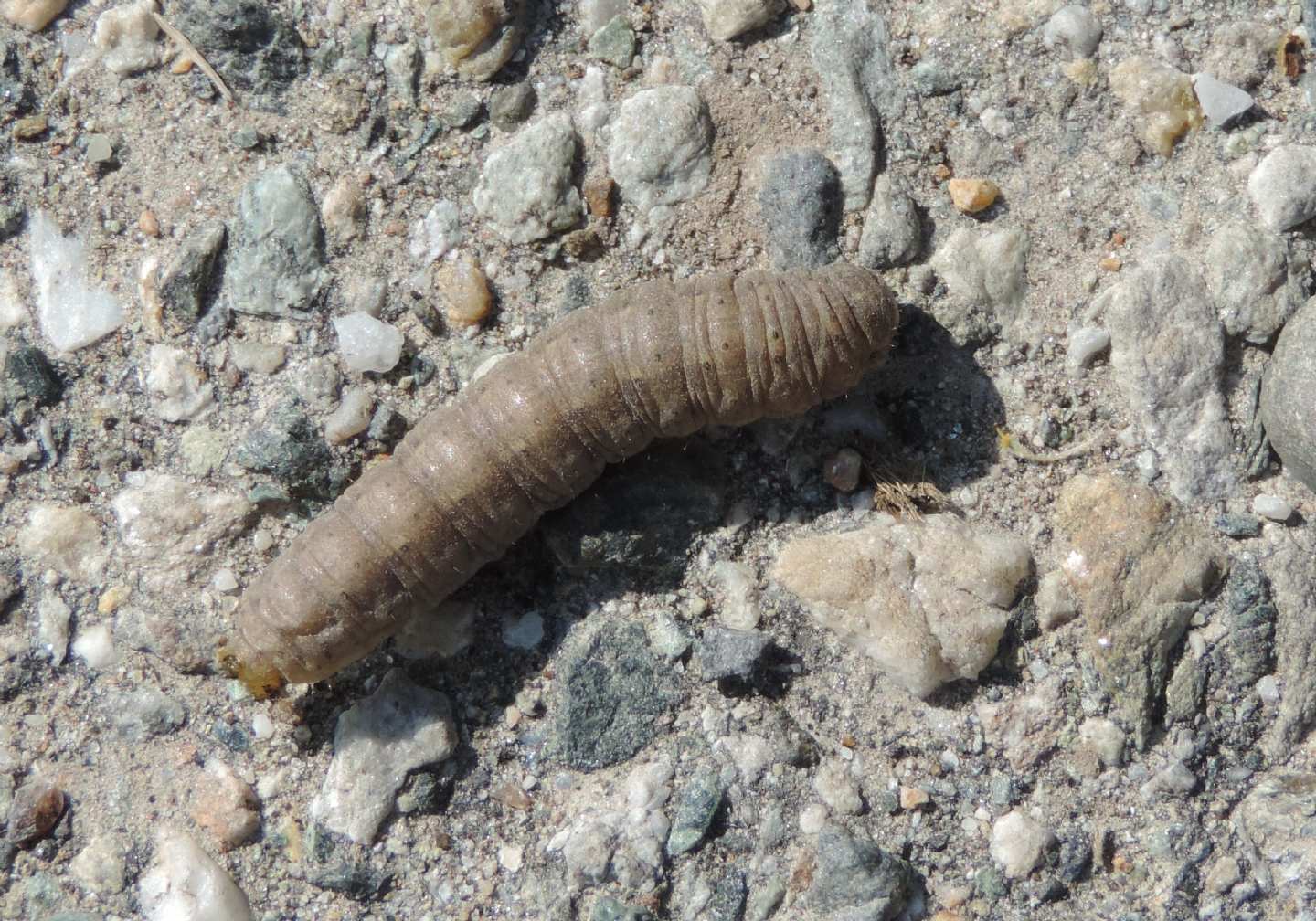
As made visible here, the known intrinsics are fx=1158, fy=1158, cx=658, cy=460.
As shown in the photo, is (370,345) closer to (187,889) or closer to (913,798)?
(187,889)

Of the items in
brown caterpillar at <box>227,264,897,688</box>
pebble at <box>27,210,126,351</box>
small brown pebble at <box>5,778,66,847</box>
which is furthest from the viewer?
pebble at <box>27,210,126,351</box>

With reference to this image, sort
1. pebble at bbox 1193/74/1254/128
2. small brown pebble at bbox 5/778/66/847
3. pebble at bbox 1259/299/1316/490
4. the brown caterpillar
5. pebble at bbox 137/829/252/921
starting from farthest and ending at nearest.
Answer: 1. pebble at bbox 1193/74/1254/128
2. small brown pebble at bbox 5/778/66/847
3. pebble at bbox 137/829/252/921
4. pebble at bbox 1259/299/1316/490
5. the brown caterpillar

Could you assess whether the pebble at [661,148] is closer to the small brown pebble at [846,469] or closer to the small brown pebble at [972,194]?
the small brown pebble at [972,194]

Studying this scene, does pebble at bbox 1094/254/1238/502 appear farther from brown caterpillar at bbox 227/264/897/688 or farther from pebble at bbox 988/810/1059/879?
pebble at bbox 988/810/1059/879

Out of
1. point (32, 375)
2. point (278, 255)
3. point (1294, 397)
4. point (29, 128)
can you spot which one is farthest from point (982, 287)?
point (29, 128)

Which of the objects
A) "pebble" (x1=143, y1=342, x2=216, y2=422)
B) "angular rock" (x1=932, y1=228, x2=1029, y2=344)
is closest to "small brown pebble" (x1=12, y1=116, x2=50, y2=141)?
"pebble" (x1=143, y1=342, x2=216, y2=422)

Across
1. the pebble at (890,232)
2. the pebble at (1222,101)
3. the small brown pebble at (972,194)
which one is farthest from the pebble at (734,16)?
the pebble at (1222,101)
